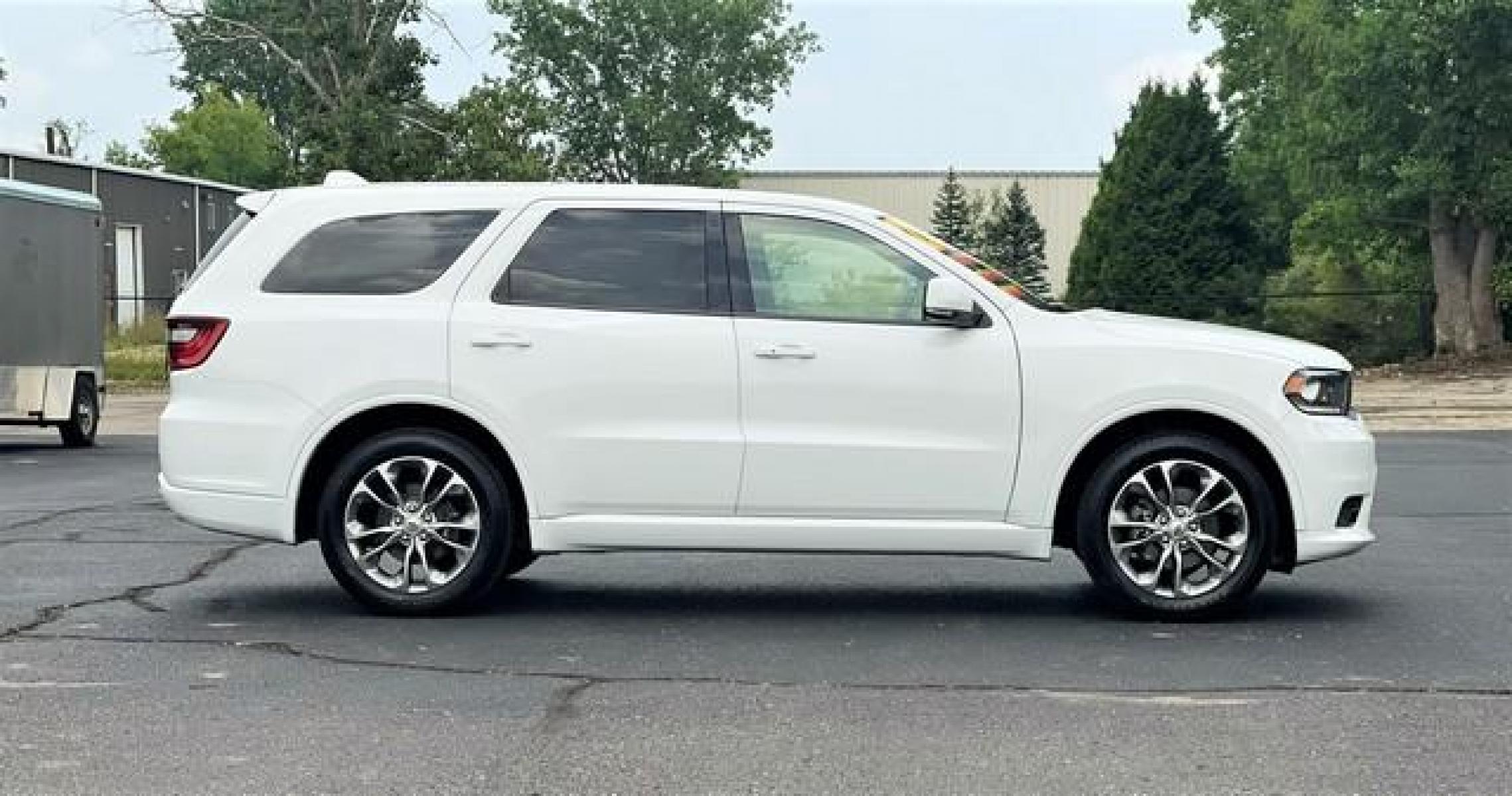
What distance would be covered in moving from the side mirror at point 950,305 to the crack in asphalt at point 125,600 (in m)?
3.60

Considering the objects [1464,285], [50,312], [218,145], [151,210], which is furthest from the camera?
[218,145]

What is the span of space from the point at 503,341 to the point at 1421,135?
87.6 feet

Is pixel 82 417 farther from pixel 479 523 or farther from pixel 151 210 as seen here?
pixel 151 210

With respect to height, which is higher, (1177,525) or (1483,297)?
(1483,297)

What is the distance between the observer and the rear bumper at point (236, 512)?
7758mm

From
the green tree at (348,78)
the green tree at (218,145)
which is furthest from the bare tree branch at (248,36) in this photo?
the green tree at (218,145)

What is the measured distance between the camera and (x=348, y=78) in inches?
1534

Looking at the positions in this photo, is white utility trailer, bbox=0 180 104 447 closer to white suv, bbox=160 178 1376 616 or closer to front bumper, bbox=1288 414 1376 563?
white suv, bbox=160 178 1376 616

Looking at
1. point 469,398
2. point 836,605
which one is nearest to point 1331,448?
point 836,605

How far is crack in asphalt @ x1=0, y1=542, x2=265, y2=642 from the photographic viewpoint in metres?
7.57

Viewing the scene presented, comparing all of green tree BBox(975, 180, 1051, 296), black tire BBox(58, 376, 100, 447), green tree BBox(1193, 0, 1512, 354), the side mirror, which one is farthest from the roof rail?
green tree BBox(975, 180, 1051, 296)

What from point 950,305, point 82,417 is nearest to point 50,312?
point 82,417

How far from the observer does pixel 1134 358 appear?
756 cm

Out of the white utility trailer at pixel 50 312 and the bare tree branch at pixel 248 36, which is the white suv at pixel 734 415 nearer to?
the white utility trailer at pixel 50 312
